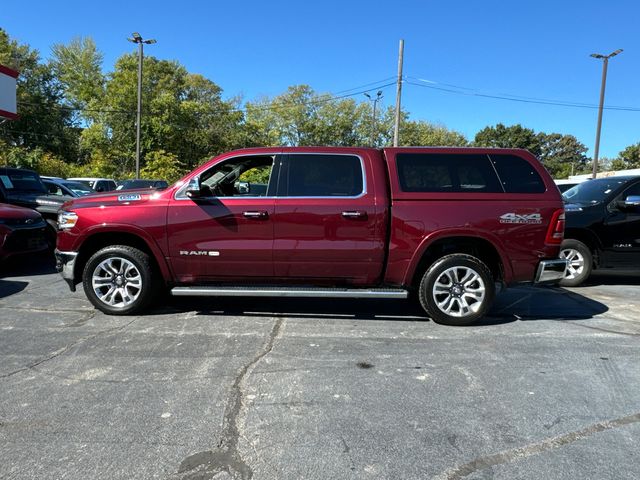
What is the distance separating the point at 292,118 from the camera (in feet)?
167

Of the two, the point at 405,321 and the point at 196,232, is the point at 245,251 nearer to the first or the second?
the point at 196,232

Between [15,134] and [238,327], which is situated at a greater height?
[15,134]

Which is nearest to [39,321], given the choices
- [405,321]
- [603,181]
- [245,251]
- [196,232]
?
[196,232]

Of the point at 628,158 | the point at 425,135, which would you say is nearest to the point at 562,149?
the point at 628,158

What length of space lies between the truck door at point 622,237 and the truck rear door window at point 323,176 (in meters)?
4.75

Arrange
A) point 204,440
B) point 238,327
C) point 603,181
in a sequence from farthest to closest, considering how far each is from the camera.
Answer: point 603,181 < point 238,327 < point 204,440

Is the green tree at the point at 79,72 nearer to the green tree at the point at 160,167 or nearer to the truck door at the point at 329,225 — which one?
the green tree at the point at 160,167

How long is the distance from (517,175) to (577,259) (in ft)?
10.5

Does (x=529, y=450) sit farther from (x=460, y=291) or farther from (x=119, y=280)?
(x=119, y=280)

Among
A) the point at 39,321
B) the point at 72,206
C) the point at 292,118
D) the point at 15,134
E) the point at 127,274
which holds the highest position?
the point at 292,118

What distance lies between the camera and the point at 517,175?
5523mm

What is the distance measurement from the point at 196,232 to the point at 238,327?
116cm

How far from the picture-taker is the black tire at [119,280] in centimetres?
558

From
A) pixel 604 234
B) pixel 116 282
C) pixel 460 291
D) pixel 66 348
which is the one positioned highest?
pixel 604 234
